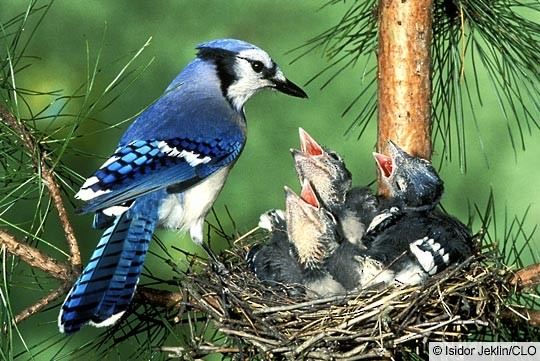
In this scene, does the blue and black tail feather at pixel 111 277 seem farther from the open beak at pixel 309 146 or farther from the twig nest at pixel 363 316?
the open beak at pixel 309 146

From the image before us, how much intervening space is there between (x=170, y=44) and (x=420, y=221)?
1903mm

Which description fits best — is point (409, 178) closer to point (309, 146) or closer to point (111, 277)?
point (309, 146)

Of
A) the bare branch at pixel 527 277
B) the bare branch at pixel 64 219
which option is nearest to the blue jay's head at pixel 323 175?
the bare branch at pixel 527 277

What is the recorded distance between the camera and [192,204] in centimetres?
179

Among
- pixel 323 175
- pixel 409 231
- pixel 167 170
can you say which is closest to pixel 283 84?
pixel 323 175

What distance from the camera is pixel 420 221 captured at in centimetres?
162

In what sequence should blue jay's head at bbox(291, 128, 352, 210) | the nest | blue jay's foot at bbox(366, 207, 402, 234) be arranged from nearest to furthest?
the nest, blue jay's foot at bbox(366, 207, 402, 234), blue jay's head at bbox(291, 128, 352, 210)

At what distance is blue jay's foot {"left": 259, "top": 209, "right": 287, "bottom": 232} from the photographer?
5.84 ft

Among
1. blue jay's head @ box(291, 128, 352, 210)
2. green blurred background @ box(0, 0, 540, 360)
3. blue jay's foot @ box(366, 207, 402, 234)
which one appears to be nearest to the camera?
blue jay's foot @ box(366, 207, 402, 234)

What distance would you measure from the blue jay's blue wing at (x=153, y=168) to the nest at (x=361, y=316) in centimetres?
18

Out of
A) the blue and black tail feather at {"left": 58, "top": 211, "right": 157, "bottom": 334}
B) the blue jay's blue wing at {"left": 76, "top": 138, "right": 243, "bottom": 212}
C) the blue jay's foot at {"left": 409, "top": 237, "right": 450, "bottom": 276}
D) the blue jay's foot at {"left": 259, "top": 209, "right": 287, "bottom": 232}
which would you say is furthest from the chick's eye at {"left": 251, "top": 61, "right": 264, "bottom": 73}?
the blue jay's foot at {"left": 409, "top": 237, "right": 450, "bottom": 276}

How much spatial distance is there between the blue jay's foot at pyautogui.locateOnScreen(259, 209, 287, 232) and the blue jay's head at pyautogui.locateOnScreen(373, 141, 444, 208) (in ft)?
0.65

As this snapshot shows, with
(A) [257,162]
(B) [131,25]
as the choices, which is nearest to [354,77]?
(A) [257,162]

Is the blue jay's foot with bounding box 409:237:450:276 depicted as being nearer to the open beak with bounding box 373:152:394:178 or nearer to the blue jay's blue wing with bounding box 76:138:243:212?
the open beak with bounding box 373:152:394:178
